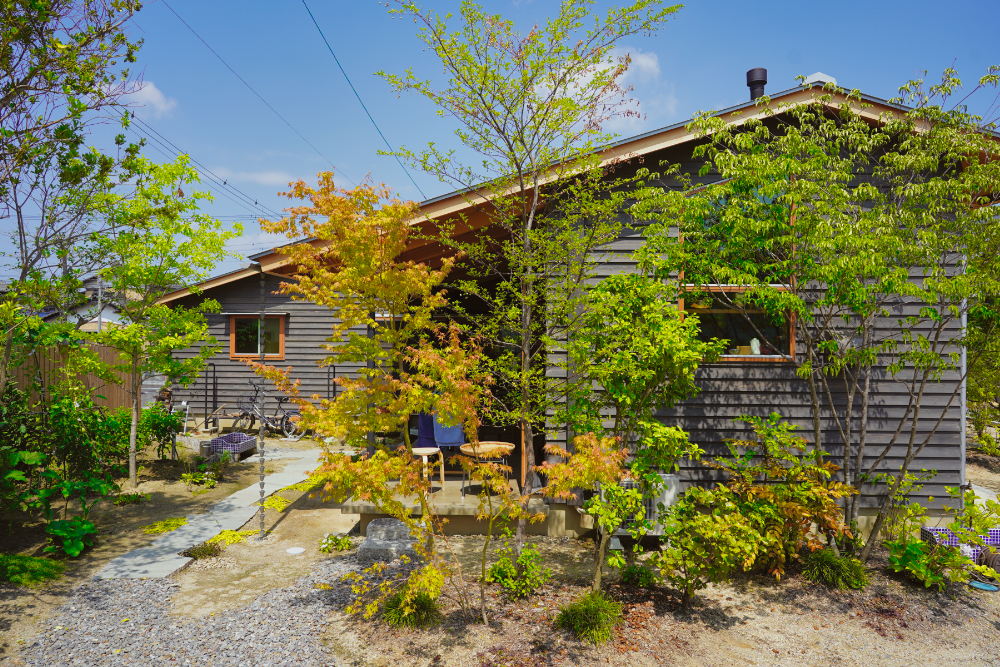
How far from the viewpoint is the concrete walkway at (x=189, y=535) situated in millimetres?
5281

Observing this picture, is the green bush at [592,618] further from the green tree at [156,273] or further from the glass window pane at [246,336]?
the glass window pane at [246,336]

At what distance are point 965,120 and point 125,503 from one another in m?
11.1

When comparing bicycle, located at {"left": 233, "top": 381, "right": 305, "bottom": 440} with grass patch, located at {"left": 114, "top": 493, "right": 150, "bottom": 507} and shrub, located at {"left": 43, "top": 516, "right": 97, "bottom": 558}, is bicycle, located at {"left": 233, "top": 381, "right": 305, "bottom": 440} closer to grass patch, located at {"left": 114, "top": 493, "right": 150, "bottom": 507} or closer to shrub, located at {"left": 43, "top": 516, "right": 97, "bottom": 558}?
grass patch, located at {"left": 114, "top": 493, "right": 150, "bottom": 507}

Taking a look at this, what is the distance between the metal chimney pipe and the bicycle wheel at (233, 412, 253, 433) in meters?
12.4

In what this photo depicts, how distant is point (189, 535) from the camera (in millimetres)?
6301

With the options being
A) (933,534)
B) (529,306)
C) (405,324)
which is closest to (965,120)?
(933,534)

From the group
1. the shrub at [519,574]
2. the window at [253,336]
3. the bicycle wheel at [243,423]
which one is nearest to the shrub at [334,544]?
the shrub at [519,574]

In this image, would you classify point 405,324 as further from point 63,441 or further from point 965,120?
point 965,120

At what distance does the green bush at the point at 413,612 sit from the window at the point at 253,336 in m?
11.3

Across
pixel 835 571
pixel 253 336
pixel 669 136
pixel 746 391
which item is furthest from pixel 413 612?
pixel 253 336

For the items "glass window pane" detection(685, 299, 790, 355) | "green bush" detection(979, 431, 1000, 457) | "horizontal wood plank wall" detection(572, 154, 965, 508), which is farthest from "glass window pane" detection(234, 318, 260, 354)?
"green bush" detection(979, 431, 1000, 457)

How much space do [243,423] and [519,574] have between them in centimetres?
1137

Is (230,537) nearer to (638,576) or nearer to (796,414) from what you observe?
(638,576)

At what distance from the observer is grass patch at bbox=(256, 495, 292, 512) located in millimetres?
7445
